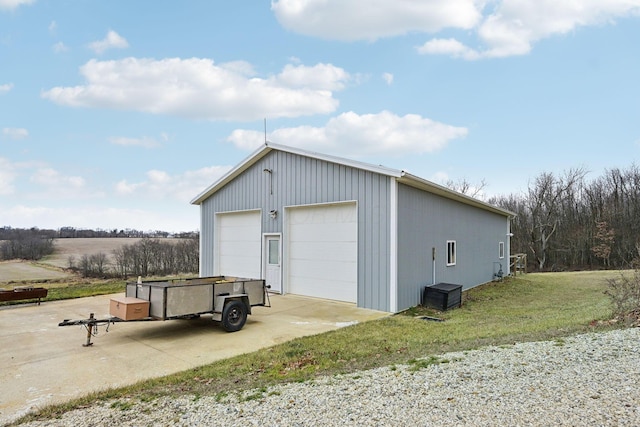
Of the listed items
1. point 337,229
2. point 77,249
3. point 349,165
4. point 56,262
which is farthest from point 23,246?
point 349,165

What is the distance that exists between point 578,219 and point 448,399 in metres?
34.0

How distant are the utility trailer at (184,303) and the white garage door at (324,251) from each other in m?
3.07

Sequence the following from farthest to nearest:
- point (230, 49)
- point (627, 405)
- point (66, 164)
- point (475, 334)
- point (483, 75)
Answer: point (66, 164) < point (483, 75) < point (230, 49) < point (475, 334) < point (627, 405)

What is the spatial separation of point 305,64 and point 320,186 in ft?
18.3

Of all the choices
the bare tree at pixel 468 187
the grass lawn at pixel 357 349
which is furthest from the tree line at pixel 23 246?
the bare tree at pixel 468 187

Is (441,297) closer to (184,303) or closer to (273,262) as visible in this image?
(273,262)

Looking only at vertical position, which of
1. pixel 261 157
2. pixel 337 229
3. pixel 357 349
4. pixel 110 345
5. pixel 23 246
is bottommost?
pixel 110 345

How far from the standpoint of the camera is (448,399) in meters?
3.38

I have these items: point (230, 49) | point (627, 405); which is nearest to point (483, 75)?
point (230, 49)

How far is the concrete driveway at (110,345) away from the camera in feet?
15.5

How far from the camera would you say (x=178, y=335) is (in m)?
7.18

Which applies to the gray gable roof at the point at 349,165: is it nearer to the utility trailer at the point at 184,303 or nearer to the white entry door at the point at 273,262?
the white entry door at the point at 273,262

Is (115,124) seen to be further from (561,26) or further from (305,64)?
(561,26)

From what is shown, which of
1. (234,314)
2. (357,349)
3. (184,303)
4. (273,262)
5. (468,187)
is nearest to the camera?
(357,349)
